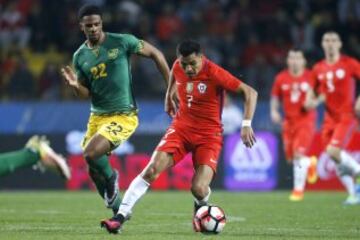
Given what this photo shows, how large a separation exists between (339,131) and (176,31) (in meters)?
8.08

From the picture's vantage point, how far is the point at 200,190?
1035cm

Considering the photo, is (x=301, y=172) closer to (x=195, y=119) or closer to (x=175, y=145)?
(x=195, y=119)

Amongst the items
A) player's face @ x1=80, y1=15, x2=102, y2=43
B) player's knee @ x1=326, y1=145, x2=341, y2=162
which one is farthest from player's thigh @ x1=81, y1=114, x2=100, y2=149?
player's knee @ x1=326, y1=145, x2=341, y2=162

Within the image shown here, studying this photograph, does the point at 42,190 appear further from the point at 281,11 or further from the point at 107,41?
the point at 107,41

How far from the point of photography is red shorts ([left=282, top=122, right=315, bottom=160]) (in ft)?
55.8

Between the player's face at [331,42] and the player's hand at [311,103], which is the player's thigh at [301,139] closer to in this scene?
the player's hand at [311,103]

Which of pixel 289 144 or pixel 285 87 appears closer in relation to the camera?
pixel 289 144

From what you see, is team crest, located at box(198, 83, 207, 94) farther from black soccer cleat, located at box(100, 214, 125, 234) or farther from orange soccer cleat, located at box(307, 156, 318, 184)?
orange soccer cleat, located at box(307, 156, 318, 184)

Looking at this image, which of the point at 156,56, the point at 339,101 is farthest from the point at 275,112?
the point at 156,56

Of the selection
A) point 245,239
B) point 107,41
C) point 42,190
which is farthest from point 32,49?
point 245,239

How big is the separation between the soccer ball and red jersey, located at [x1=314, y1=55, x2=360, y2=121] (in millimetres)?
6204

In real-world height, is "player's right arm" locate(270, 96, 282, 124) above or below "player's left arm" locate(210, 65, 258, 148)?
below

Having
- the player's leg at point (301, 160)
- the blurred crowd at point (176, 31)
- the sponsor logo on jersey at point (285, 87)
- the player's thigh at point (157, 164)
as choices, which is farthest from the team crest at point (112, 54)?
the blurred crowd at point (176, 31)

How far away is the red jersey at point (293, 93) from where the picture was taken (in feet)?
56.8
